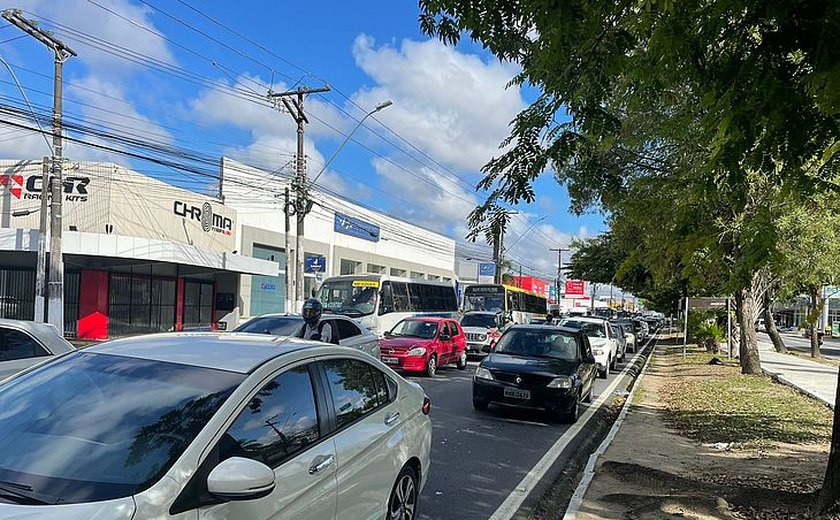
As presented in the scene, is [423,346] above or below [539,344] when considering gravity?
below

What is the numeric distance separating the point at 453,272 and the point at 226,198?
4627 cm

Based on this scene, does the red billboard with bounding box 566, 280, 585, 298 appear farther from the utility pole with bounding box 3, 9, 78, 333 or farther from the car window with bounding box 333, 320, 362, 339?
the car window with bounding box 333, 320, 362, 339

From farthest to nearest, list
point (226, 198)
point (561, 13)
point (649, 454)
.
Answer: point (226, 198) → point (649, 454) → point (561, 13)

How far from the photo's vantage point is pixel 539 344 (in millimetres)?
12578

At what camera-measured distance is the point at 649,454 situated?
8945mm

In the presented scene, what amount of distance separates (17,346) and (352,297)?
18.5 meters

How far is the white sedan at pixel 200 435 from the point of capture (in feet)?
9.30

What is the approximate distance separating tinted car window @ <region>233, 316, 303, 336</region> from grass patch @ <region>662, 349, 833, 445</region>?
696 cm

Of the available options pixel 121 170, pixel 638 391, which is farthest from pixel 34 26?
pixel 638 391

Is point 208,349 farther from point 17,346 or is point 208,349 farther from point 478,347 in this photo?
point 478,347

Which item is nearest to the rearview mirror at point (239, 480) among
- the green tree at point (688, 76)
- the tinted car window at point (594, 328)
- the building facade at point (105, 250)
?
the green tree at point (688, 76)

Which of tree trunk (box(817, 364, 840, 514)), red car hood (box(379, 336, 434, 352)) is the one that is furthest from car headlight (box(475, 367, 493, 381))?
tree trunk (box(817, 364, 840, 514))

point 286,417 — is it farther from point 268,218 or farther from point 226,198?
point 268,218

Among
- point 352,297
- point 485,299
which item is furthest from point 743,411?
point 485,299
